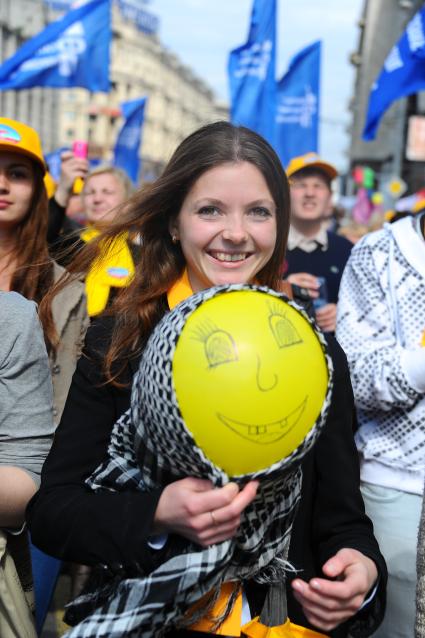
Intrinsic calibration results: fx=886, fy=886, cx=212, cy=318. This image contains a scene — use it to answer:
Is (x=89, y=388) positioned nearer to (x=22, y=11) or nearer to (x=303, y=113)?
(x=303, y=113)

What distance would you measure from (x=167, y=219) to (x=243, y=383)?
86 centimetres

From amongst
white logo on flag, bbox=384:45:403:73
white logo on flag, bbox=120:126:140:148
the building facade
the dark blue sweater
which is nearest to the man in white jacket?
the dark blue sweater

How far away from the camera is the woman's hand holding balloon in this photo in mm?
1570

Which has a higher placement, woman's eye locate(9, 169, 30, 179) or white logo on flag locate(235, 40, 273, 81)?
white logo on flag locate(235, 40, 273, 81)

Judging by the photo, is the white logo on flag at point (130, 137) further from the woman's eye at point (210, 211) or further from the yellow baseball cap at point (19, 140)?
the woman's eye at point (210, 211)

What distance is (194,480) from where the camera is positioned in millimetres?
1633

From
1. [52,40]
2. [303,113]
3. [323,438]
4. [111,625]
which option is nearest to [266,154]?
[323,438]

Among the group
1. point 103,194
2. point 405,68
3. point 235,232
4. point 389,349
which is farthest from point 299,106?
point 235,232

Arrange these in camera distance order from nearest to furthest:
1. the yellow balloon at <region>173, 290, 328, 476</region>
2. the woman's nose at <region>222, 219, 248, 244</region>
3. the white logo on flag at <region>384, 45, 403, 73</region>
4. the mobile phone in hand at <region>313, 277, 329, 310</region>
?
1. the yellow balloon at <region>173, 290, 328, 476</region>
2. the woman's nose at <region>222, 219, 248, 244</region>
3. the mobile phone in hand at <region>313, 277, 329, 310</region>
4. the white logo on flag at <region>384, 45, 403, 73</region>

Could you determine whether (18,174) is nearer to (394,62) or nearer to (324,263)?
(324,263)

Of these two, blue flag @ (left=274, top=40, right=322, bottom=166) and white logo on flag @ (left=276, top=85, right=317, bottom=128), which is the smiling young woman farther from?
white logo on flag @ (left=276, top=85, right=317, bottom=128)

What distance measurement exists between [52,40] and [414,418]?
7444 mm

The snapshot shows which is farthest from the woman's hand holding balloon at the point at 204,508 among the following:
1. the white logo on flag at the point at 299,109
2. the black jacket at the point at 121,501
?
the white logo on flag at the point at 299,109

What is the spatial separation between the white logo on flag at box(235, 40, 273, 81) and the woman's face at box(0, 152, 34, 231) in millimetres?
6963
